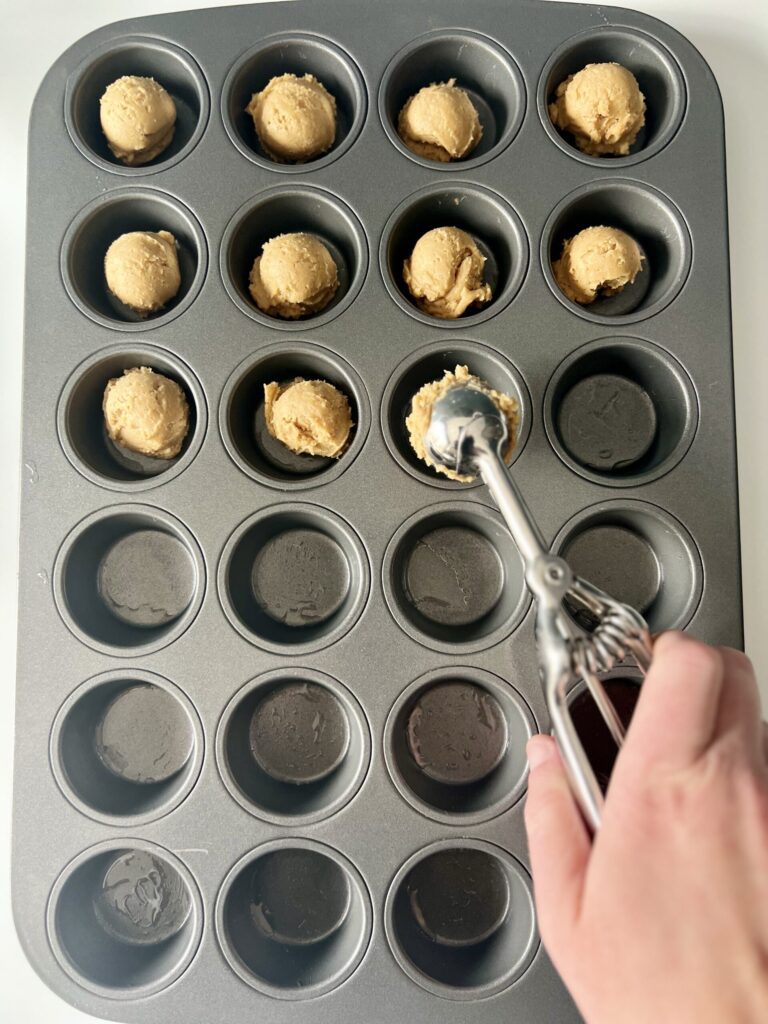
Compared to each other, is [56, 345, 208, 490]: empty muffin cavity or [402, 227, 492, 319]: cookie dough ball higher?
[402, 227, 492, 319]: cookie dough ball

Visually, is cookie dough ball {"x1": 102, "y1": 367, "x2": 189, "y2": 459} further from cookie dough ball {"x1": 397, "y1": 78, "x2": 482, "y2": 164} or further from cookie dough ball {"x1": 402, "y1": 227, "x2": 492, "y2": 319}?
cookie dough ball {"x1": 397, "y1": 78, "x2": 482, "y2": 164}

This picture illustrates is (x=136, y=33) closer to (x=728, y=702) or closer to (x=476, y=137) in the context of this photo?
(x=476, y=137)

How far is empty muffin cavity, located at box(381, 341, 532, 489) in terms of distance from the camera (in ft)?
3.30

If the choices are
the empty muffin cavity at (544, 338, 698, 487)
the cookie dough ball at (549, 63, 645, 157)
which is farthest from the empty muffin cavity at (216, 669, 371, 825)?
the cookie dough ball at (549, 63, 645, 157)

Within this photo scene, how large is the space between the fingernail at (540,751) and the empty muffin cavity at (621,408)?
0.37 meters

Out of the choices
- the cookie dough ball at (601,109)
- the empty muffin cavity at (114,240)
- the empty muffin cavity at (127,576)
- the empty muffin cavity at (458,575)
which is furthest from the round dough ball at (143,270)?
the cookie dough ball at (601,109)

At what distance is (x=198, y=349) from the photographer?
1.04 m

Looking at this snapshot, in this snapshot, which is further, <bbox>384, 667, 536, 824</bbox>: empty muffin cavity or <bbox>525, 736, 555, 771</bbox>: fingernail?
<bbox>384, 667, 536, 824</bbox>: empty muffin cavity

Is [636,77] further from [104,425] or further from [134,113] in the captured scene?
[104,425]

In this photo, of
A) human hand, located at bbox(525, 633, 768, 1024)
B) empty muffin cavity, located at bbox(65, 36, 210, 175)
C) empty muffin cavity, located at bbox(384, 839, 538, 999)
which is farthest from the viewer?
empty muffin cavity, located at bbox(65, 36, 210, 175)

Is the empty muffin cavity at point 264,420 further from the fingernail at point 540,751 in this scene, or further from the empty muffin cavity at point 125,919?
the empty muffin cavity at point 125,919

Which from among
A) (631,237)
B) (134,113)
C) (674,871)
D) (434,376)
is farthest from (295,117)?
(674,871)

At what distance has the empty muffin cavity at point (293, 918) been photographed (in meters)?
0.97

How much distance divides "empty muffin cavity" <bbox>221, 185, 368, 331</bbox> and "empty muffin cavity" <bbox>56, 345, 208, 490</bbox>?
0.48 ft
